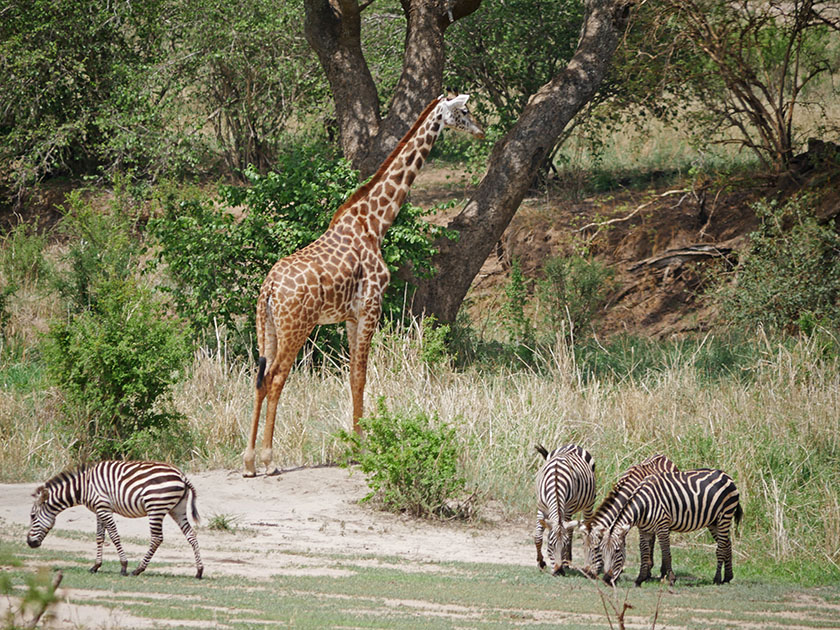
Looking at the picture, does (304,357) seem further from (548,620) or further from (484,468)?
(548,620)

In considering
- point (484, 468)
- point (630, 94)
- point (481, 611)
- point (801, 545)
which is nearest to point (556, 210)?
point (630, 94)

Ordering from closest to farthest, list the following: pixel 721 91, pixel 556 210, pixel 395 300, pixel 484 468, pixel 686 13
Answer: pixel 484 468
pixel 395 300
pixel 686 13
pixel 721 91
pixel 556 210

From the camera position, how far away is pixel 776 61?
71.4ft

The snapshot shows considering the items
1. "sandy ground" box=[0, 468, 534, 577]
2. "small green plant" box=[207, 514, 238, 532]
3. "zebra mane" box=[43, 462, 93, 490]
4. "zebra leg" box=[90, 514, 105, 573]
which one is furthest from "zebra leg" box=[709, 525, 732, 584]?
"zebra mane" box=[43, 462, 93, 490]

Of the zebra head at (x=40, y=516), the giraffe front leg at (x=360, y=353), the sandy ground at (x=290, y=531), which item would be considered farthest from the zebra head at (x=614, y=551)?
the giraffe front leg at (x=360, y=353)

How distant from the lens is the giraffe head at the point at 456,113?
1091 cm

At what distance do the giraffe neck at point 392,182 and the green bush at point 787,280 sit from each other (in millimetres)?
6106

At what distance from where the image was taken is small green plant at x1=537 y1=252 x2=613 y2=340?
53.5ft

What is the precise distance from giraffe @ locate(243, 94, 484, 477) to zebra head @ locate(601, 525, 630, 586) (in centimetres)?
377

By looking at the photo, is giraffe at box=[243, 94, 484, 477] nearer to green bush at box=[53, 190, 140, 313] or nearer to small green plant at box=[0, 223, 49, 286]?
green bush at box=[53, 190, 140, 313]

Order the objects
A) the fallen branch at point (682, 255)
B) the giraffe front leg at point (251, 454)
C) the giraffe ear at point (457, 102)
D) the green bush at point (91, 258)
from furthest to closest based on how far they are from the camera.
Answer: the fallen branch at point (682, 255) < the green bush at point (91, 258) < the giraffe ear at point (457, 102) < the giraffe front leg at point (251, 454)

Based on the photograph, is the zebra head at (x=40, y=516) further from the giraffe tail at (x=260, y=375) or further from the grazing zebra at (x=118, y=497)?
the giraffe tail at (x=260, y=375)

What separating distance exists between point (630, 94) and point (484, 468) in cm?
1179

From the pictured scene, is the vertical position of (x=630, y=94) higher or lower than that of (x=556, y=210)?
higher
